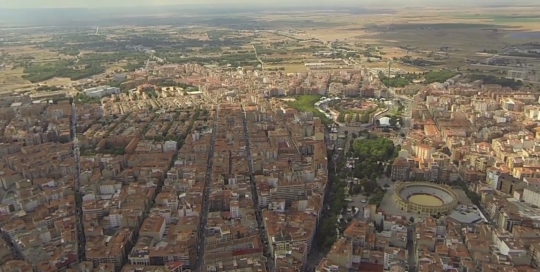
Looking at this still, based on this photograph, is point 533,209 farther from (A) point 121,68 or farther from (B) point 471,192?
(A) point 121,68

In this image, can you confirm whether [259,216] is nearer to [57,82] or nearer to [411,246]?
[411,246]

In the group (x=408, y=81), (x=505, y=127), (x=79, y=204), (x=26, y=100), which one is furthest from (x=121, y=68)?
(x=505, y=127)

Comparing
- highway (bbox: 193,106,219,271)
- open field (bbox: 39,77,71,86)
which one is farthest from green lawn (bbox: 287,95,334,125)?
open field (bbox: 39,77,71,86)

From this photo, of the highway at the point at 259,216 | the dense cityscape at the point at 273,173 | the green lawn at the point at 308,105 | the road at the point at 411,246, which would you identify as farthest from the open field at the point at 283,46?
the road at the point at 411,246

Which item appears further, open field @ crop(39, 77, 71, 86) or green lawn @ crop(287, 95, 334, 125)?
open field @ crop(39, 77, 71, 86)

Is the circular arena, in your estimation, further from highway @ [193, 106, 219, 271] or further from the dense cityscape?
highway @ [193, 106, 219, 271]

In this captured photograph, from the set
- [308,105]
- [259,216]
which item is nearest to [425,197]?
[259,216]

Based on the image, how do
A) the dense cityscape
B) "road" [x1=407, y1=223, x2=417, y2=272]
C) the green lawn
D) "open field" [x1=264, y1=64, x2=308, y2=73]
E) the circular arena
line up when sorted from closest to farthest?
1. "road" [x1=407, y1=223, x2=417, y2=272]
2. the dense cityscape
3. the circular arena
4. the green lawn
5. "open field" [x1=264, y1=64, x2=308, y2=73]

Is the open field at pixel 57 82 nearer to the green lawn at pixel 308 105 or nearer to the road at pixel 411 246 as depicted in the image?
the green lawn at pixel 308 105
